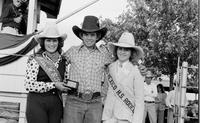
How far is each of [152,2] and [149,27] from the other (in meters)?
1.37

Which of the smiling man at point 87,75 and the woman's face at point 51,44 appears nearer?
the smiling man at point 87,75

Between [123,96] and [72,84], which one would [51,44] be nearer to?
[72,84]

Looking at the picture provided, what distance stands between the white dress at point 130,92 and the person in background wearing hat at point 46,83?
0.50 metres

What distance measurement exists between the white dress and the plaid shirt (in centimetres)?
19

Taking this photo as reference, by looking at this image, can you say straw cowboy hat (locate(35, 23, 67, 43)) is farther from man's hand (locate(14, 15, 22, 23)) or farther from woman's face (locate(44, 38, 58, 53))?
man's hand (locate(14, 15, 22, 23))

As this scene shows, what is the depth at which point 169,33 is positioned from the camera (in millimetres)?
19328

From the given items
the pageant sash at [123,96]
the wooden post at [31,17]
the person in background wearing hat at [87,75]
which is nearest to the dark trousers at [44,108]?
the person in background wearing hat at [87,75]

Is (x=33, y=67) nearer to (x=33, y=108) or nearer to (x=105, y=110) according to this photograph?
(x=33, y=108)

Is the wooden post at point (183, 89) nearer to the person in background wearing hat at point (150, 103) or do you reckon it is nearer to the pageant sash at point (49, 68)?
the person in background wearing hat at point (150, 103)

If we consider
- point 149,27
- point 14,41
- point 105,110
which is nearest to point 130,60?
point 105,110

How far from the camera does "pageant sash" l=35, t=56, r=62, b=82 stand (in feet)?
12.7

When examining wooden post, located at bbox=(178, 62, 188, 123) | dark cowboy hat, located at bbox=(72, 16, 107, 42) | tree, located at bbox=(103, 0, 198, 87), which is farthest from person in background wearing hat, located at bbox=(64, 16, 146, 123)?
tree, located at bbox=(103, 0, 198, 87)

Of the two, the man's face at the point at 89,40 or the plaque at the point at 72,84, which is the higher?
the man's face at the point at 89,40

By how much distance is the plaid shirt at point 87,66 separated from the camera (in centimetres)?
395
